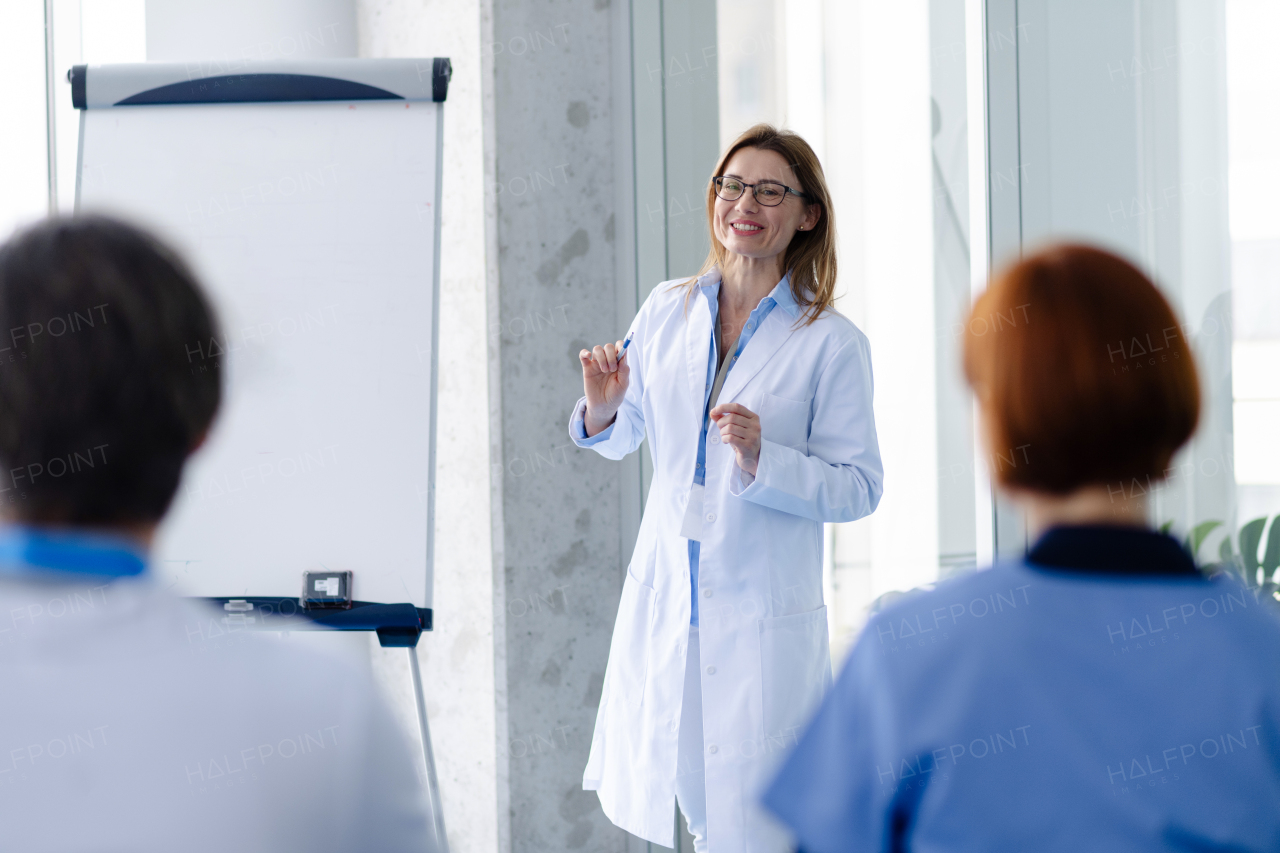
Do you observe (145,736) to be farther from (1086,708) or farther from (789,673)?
(789,673)

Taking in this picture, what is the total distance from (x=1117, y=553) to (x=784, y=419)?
105cm

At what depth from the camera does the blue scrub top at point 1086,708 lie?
679 millimetres

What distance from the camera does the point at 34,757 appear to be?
0.62 meters

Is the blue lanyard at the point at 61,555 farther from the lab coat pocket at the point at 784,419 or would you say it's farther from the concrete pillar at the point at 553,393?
the concrete pillar at the point at 553,393

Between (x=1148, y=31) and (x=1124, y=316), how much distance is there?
1.15m

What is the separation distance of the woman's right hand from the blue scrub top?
1.18 metres

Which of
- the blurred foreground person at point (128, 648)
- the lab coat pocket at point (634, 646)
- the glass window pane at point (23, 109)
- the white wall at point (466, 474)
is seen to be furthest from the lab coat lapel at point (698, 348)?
the glass window pane at point (23, 109)

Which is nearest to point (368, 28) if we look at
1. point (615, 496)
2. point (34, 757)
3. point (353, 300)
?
point (353, 300)

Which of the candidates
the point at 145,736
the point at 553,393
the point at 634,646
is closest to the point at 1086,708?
the point at 145,736

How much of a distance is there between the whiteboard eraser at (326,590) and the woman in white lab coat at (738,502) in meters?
0.52

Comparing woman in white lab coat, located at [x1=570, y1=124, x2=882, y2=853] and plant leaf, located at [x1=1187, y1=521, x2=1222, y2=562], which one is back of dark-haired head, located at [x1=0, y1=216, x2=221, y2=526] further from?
plant leaf, located at [x1=1187, y1=521, x2=1222, y2=562]

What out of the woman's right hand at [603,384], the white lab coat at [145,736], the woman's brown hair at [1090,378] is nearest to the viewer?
the white lab coat at [145,736]

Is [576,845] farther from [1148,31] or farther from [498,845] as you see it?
[1148,31]

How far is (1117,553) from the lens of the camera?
713 mm
